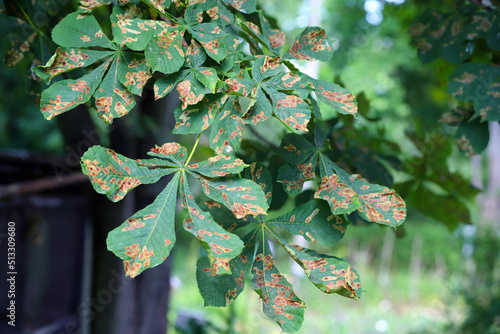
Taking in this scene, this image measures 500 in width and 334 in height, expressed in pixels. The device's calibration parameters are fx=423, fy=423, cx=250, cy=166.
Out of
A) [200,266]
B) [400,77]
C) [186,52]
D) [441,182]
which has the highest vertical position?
[186,52]

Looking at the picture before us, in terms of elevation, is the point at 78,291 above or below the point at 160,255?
below

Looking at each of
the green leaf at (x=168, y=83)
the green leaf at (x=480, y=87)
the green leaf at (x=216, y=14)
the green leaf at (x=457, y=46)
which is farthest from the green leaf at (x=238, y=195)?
the green leaf at (x=457, y=46)

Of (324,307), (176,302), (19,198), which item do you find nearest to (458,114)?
(19,198)

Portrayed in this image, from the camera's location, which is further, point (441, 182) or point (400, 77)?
point (400, 77)

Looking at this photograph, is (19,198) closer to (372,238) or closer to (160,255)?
(160,255)

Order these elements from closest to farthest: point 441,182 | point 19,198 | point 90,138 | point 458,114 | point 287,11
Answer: point 458,114 → point 441,182 → point 90,138 → point 19,198 → point 287,11

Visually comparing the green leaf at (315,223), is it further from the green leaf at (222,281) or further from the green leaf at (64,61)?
the green leaf at (64,61)
